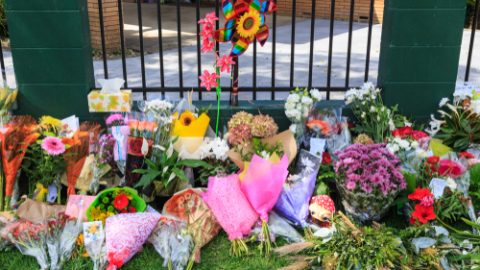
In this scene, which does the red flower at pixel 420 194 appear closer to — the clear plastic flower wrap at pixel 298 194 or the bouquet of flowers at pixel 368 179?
the bouquet of flowers at pixel 368 179

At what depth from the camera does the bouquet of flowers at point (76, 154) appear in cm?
340

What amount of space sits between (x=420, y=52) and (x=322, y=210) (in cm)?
143

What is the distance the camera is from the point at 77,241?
3.07 m

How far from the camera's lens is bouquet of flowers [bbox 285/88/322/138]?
3705mm

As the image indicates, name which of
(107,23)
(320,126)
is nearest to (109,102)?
(320,126)

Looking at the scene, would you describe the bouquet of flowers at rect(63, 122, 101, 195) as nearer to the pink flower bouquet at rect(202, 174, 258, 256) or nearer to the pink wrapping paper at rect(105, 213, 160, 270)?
the pink wrapping paper at rect(105, 213, 160, 270)

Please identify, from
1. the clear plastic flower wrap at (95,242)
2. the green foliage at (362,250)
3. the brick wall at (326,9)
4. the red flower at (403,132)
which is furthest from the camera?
the brick wall at (326,9)

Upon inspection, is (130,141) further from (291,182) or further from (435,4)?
(435,4)

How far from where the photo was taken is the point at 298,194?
11.0ft

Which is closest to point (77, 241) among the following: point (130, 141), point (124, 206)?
point (124, 206)

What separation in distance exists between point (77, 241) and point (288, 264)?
120cm

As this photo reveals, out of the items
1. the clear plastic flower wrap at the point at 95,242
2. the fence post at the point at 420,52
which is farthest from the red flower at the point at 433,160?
the clear plastic flower wrap at the point at 95,242

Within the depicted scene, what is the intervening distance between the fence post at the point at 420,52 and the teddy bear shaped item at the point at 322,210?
1.09 meters

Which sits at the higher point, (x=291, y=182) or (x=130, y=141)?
(x=130, y=141)
